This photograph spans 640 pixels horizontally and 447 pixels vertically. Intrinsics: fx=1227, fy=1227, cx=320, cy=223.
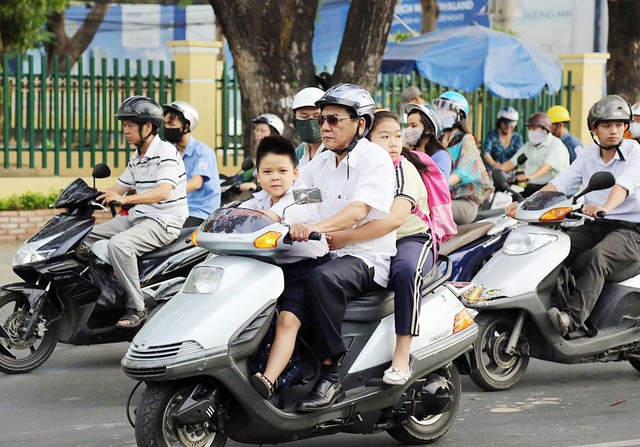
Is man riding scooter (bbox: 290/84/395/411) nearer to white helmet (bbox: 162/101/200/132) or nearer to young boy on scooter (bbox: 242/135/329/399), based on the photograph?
young boy on scooter (bbox: 242/135/329/399)

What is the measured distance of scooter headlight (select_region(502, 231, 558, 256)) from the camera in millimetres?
7941

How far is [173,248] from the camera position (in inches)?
340

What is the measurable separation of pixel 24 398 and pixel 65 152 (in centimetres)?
840

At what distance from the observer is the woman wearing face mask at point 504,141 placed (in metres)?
13.8

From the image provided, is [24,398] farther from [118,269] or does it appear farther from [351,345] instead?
[351,345]

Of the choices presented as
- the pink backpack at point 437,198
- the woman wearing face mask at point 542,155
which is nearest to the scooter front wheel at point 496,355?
the pink backpack at point 437,198

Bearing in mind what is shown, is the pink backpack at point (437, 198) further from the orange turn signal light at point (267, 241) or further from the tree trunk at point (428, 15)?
the tree trunk at point (428, 15)

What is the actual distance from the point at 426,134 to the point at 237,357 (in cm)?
375

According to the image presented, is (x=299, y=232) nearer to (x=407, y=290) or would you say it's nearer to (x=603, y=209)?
(x=407, y=290)

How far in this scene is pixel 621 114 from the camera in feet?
26.2

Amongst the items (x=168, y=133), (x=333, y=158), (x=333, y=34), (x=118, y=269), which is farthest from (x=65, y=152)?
(x=333, y=34)

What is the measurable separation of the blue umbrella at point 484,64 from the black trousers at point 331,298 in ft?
39.5

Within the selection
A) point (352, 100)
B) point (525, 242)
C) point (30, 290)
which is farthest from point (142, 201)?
point (352, 100)

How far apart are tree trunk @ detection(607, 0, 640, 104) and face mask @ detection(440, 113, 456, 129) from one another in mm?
8658
